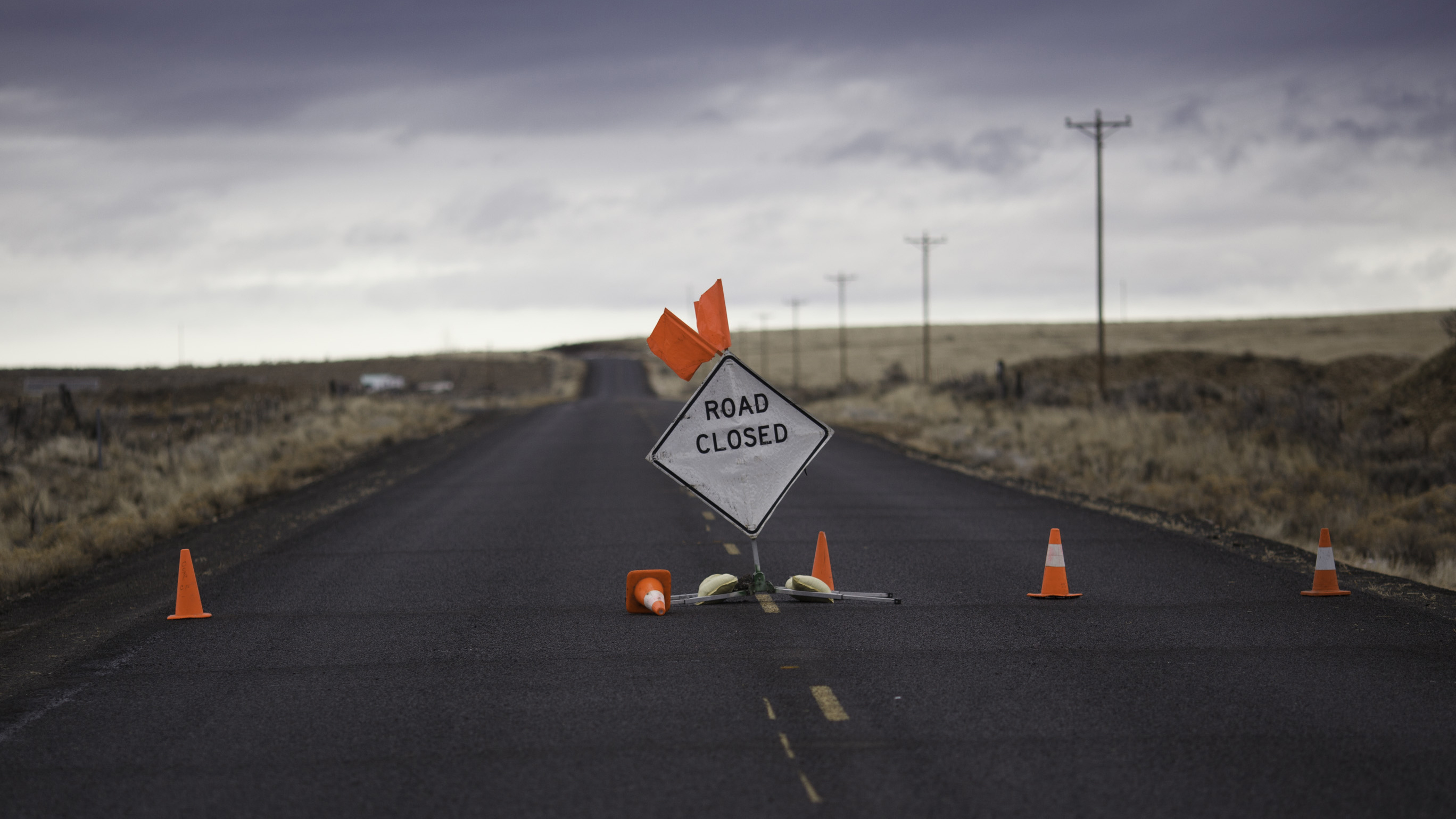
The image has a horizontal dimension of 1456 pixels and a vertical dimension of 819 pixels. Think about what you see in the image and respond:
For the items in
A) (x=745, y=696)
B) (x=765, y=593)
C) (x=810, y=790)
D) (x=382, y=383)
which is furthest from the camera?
(x=382, y=383)

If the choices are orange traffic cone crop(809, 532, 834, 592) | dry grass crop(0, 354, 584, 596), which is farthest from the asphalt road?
dry grass crop(0, 354, 584, 596)

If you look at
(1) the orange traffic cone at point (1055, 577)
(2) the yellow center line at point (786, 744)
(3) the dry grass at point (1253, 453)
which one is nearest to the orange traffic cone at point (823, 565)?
(1) the orange traffic cone at point (1055, 577)

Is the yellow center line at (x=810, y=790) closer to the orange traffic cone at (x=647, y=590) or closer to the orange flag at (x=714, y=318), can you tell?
the orange traffic cone at (x=647, y=590)

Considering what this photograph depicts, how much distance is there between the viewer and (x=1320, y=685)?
254 inches

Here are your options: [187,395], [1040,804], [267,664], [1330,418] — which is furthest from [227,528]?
[187,395]

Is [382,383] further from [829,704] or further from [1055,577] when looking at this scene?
[829,704]

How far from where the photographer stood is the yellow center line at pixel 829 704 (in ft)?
19.3

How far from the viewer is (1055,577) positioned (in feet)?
30.1

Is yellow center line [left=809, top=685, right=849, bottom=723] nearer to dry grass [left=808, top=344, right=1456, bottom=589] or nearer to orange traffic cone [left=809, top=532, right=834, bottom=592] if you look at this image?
orange traffic cone [left=809, top=532, right=834, bottom=592]

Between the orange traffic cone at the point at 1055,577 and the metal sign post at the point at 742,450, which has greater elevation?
the metal sign post at the point at 742,450

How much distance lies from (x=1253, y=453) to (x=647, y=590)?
14382 millimetres

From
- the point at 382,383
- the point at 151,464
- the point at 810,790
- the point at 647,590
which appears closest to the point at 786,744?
the point at 810,790

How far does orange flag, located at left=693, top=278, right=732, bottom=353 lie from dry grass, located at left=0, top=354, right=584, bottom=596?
6636 millimetres

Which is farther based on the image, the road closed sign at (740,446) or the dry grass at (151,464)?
the dry grass at (151,464)
